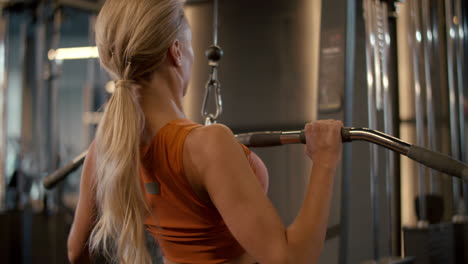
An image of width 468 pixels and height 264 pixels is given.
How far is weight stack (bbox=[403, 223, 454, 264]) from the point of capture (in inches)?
60.7

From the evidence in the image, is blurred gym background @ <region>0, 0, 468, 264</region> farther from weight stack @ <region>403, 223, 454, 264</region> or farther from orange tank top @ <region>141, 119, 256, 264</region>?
orange tank top @ <region>141, 119, 256, 264</region>

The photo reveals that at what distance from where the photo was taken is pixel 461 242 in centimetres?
192

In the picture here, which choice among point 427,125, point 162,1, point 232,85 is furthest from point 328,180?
point 427,125

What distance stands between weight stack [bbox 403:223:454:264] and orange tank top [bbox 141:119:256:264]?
78 cm

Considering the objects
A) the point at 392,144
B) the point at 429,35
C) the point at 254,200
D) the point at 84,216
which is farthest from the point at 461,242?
the point at 84,216

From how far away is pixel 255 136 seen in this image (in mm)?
1126

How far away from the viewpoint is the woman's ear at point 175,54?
3.43 ft

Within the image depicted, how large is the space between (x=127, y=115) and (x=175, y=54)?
0.17m

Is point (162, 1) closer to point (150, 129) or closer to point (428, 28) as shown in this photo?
point (150, 129)

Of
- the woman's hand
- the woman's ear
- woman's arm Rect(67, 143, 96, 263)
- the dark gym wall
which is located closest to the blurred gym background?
the dark gym wall

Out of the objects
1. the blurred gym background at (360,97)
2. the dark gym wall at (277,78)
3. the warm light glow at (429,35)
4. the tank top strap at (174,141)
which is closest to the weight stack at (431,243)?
the blurred gym background at (360,97)

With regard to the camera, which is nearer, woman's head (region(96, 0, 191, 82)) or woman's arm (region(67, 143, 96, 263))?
woman's head (region(96, 0, 191, 82))

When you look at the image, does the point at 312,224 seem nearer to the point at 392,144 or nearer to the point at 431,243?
the point at 392,144

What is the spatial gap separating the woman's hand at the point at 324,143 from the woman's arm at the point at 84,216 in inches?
20.6
